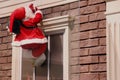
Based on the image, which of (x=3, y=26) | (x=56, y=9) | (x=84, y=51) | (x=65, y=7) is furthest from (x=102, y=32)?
(x=3, y=26)

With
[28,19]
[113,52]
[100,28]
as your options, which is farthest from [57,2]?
[113,52]

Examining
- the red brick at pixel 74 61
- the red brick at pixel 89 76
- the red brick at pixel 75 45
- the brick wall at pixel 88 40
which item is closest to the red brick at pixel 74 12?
the brick wall at pixel 88 40

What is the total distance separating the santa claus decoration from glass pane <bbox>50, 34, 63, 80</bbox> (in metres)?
0.13

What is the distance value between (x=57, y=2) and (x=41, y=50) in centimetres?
68

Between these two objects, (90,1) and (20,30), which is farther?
(20,30)

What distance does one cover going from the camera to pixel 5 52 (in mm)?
5746

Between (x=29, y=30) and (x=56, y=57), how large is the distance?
1.69 feet

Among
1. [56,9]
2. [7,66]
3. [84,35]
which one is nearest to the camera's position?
[84,35]

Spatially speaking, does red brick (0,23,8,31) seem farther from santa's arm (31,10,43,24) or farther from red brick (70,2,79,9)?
red brick (70,2,79,9)

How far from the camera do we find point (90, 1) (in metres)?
4.79

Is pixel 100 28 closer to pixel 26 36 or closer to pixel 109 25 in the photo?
pixel 109 25

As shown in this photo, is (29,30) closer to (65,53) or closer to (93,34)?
(65,53)

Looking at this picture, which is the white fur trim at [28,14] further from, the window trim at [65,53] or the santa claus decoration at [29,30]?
the window trim at [65,53]

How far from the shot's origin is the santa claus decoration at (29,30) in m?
5.09
